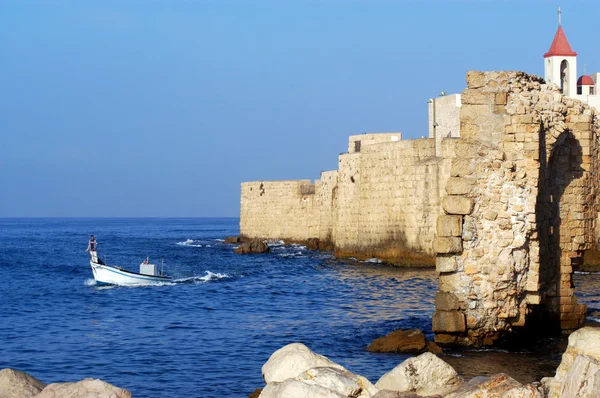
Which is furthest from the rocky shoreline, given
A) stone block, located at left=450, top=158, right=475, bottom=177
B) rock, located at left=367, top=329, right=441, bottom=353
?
stone block, located at left=450, top=158, right=475, bottom=177

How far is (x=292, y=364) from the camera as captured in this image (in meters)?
8.70

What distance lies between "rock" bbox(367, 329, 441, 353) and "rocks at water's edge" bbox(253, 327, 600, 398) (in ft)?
13.2

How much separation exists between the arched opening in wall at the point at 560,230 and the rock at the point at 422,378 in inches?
211

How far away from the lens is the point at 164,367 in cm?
1308

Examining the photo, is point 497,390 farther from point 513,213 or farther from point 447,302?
point 513,213

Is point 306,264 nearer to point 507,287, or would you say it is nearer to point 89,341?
point 89,341

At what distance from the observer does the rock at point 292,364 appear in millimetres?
8617

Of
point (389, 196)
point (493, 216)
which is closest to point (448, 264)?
point (493, 216)

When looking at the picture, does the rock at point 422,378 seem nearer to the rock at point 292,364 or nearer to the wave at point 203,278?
the rock at point 292,364

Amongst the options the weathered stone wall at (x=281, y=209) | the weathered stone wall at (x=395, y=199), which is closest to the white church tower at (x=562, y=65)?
the weathered stone wall at (x=281, y=209)

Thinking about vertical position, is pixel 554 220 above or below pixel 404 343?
above

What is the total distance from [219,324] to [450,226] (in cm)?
640

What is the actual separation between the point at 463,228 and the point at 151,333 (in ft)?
21.5

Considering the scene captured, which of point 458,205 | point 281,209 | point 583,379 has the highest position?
point 281,209
